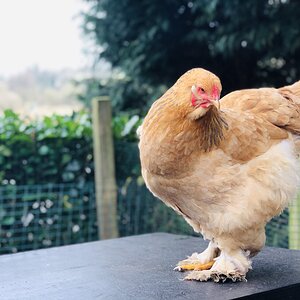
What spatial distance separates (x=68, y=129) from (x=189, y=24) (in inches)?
93.8

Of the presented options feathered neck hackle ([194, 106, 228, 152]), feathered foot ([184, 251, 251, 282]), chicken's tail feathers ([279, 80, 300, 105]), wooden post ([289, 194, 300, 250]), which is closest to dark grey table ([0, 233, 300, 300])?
feathered foot ([184, 251, 251, 282])

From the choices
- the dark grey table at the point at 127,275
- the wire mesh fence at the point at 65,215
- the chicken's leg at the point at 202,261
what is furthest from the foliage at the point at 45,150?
the chicken's leg at the point at 202,261

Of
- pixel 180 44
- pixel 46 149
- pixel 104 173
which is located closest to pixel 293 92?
pixel 104 173

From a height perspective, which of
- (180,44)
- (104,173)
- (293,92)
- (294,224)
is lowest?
(294,224)

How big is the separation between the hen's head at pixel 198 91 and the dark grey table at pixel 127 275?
533 mm

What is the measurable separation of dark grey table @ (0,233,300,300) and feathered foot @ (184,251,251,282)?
30 millimetres

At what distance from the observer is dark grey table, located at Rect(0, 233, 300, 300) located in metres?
1.60

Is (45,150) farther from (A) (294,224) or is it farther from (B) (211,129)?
(B) (211,129)

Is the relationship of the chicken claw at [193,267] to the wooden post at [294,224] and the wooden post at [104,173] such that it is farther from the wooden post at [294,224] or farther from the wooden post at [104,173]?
the wooden post at [104,173]

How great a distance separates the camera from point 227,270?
1738mm

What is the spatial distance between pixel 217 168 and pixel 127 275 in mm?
470

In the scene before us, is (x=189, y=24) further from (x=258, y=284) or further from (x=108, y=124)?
(x=258, y=284)

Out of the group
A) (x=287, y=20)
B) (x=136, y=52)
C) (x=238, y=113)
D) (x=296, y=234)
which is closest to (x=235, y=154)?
(x=238, y=113)

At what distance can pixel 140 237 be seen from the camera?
2611mm
